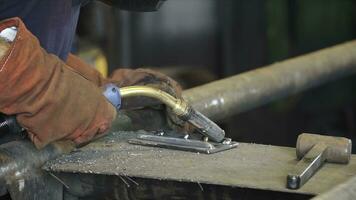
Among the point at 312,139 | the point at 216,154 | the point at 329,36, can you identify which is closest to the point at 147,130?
the point at 216,154

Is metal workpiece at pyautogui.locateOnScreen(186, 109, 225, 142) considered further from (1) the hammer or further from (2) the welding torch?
(1) the hammer

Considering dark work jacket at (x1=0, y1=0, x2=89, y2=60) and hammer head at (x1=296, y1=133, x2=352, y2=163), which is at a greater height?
dark work jacket at (x1=0, y1=0, x2=89, y2=60)

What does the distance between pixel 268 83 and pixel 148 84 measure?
0.53 meters

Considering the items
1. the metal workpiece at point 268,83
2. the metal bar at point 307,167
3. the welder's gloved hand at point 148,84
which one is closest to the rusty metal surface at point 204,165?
the metal bar at point 307,167

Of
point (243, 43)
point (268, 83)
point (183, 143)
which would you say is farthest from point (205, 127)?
point (243, 43)

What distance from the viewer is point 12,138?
1.48 meters

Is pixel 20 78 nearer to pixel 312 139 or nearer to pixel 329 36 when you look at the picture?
pixel 312 139

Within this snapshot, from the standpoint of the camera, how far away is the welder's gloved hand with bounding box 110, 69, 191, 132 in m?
1.66

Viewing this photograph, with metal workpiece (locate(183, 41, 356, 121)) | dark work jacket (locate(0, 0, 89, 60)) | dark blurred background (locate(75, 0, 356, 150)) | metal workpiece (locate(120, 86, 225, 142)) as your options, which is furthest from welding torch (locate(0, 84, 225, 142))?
dark blurred background (locate(75, 0, 356, 150))

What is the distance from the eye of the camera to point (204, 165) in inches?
53.9

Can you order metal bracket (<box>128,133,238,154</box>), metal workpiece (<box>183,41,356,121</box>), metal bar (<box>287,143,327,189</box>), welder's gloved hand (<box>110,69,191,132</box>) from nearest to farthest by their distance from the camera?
metal bar (<box>287,143,327,189</box>), metal bracket (<box>128,133,238,154</box>), welder's gloved hand (<box>110,69,191,132</box>), metal workpiece (<box>183,41,356,121</box>)

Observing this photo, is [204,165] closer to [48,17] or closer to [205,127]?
[205,127]

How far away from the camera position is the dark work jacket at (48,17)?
1.51 metres

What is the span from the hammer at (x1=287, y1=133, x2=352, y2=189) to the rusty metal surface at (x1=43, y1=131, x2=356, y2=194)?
0.01 metres
